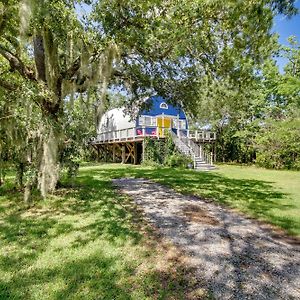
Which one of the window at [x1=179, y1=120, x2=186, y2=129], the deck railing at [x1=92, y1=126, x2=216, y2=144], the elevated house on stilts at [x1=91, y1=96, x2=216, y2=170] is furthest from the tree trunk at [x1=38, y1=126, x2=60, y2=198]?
the window at [x1=179, y1=120, x2=186, y2=129]

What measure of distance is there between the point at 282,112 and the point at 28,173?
20.2 m

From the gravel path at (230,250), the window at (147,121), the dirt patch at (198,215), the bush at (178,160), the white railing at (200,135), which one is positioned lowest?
the gravel path at (230,250)

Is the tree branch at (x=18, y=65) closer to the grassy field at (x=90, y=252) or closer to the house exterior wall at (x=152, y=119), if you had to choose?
the grassy field at (x=90, y=252)

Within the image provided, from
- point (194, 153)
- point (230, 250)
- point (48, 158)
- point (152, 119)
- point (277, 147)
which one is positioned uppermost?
point (152, 119)

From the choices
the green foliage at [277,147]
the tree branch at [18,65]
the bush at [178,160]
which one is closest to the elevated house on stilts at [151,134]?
the bush at [178,160]

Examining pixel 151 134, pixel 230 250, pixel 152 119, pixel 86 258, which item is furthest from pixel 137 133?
pixel 86 258

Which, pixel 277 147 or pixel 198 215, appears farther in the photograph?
pixel 277 147

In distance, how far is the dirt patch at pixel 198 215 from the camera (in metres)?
5.29

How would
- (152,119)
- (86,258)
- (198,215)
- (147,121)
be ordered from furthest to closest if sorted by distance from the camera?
1. (152,119)
2. (147,121)
3. (198,215)
4. (86,258)

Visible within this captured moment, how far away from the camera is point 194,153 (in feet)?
59.4

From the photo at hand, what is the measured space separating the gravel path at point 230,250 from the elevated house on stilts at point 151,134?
10.7 metres

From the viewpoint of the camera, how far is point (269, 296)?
2.74m

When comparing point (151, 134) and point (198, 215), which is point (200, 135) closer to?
point (151, 134)

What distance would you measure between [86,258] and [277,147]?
63.4 ft
